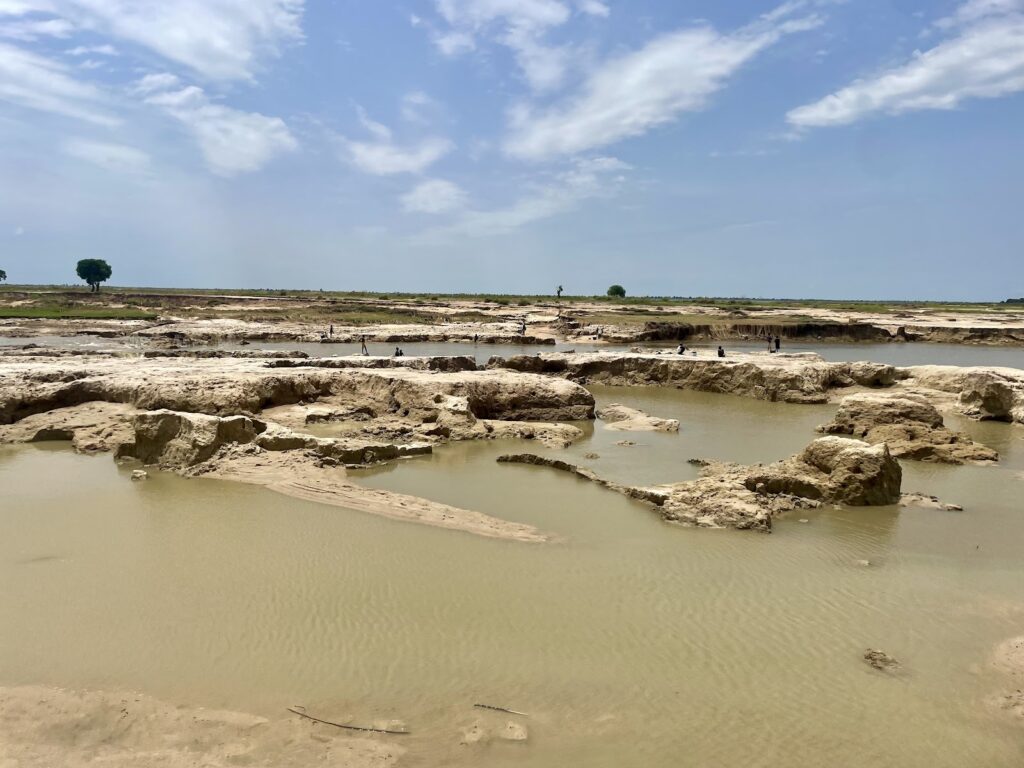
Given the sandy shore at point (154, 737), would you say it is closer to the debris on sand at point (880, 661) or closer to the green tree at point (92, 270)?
the debris on sand at point (880, 661)

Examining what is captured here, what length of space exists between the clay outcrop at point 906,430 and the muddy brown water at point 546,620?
135 inches

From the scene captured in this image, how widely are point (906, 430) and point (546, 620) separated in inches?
460

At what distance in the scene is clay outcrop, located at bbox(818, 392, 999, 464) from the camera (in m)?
13.9

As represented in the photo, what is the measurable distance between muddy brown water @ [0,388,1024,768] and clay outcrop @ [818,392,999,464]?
3.42m

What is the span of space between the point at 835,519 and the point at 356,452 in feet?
25.3

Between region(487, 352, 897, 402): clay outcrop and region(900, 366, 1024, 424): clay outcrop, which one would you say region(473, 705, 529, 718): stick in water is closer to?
region(900, 366, 1024, 424): clay outcrop

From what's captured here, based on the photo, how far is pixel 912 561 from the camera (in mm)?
8250

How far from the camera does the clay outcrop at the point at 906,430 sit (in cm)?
1391

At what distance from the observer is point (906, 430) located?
48.6ft

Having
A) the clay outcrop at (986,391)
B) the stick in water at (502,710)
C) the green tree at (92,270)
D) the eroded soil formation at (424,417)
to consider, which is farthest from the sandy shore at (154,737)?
the green tree at (92,270)

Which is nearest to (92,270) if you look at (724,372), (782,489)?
(724,372)

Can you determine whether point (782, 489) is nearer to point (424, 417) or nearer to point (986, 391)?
point (424, 417)

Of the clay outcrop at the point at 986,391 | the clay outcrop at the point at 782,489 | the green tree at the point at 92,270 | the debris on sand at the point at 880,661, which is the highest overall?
the green tree at the point at 92,270

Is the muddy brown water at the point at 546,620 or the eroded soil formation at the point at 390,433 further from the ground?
the eroded soil formation at the point at 390,433
